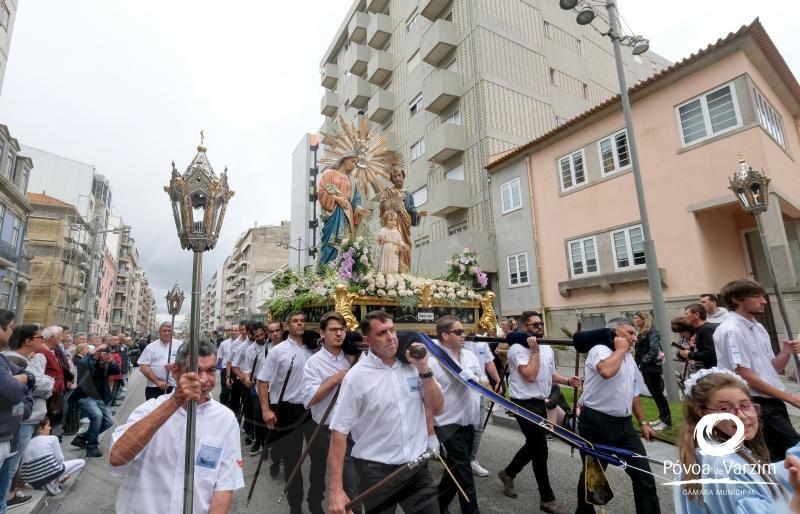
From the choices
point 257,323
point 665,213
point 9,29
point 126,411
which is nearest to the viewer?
point 257,323

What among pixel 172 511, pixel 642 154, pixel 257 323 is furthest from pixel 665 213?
pixel 172 511

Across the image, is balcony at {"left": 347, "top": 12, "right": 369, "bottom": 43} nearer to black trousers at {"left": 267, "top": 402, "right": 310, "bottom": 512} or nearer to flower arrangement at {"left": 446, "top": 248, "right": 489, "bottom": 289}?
flower arrangement at {"left": 446, "top": 248, "right": 489, "bottom": 289}

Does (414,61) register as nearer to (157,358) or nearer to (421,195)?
(421,195)

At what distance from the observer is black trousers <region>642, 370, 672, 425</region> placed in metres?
7.02

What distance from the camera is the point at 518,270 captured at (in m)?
18.3

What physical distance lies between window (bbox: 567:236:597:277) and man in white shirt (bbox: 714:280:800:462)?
12.2 meters

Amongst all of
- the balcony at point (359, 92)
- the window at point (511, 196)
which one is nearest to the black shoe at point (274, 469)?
the window at point (511, 196)

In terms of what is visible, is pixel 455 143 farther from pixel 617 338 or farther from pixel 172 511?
pixel 172 511

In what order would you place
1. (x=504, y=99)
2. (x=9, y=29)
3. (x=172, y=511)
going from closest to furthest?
(x=172, y=511), (x=504, y=99), (x=9, y=29)

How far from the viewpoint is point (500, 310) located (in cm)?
1897

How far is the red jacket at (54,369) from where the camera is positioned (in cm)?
641

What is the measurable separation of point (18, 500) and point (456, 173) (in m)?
20.1

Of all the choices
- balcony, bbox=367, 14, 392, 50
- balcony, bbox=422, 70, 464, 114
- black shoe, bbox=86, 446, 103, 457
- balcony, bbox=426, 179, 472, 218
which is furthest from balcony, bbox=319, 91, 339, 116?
black shoe, bbox=86, 446, 103, 457

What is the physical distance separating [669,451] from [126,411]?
12.2 metres
